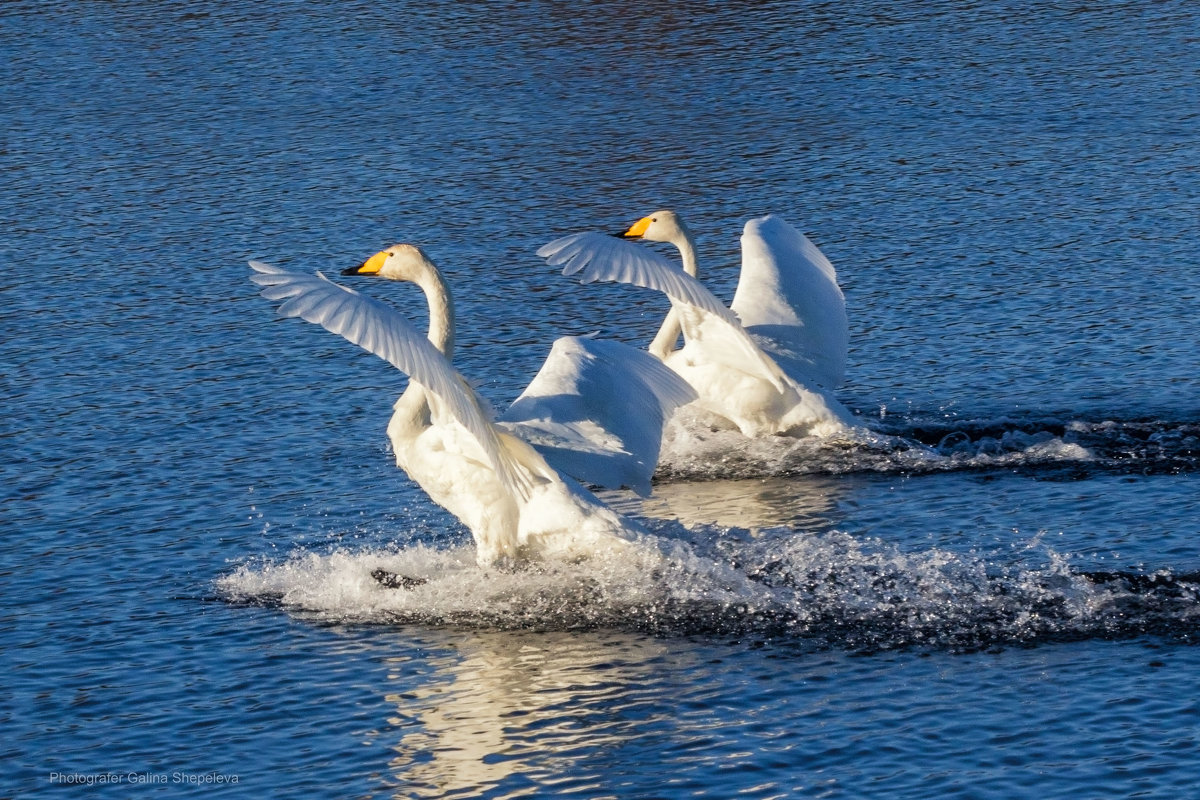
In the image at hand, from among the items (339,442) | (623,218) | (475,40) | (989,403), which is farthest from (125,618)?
(475,40)

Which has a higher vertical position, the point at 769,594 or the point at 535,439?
the point at 535,439


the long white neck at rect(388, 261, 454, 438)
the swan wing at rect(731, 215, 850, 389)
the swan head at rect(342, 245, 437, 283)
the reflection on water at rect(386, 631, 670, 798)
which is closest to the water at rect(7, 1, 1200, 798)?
the reflection on water at rect(386, 631, 670, 798)

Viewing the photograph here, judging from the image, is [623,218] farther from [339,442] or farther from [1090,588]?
[1090,588]

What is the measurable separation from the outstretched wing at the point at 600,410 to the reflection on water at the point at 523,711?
1.24m

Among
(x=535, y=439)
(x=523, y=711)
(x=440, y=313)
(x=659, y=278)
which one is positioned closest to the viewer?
(x=523, y=711)

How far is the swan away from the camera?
887 cm

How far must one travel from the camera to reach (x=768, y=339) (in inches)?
459

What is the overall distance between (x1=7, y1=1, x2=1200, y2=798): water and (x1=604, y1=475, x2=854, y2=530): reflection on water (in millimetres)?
40

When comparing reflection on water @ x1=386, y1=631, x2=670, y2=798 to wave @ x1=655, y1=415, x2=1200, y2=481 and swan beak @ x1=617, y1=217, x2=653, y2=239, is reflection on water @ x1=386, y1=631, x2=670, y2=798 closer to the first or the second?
wave @ x1=655, y1=415, x2=1200, y2=481

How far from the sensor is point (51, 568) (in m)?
9.34

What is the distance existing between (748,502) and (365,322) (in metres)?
3.22

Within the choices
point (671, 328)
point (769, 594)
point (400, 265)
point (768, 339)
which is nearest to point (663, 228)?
point (671, 328)

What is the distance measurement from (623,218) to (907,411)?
14.6ft

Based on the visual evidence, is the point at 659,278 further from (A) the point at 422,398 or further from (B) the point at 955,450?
(B) the point at 955,450
